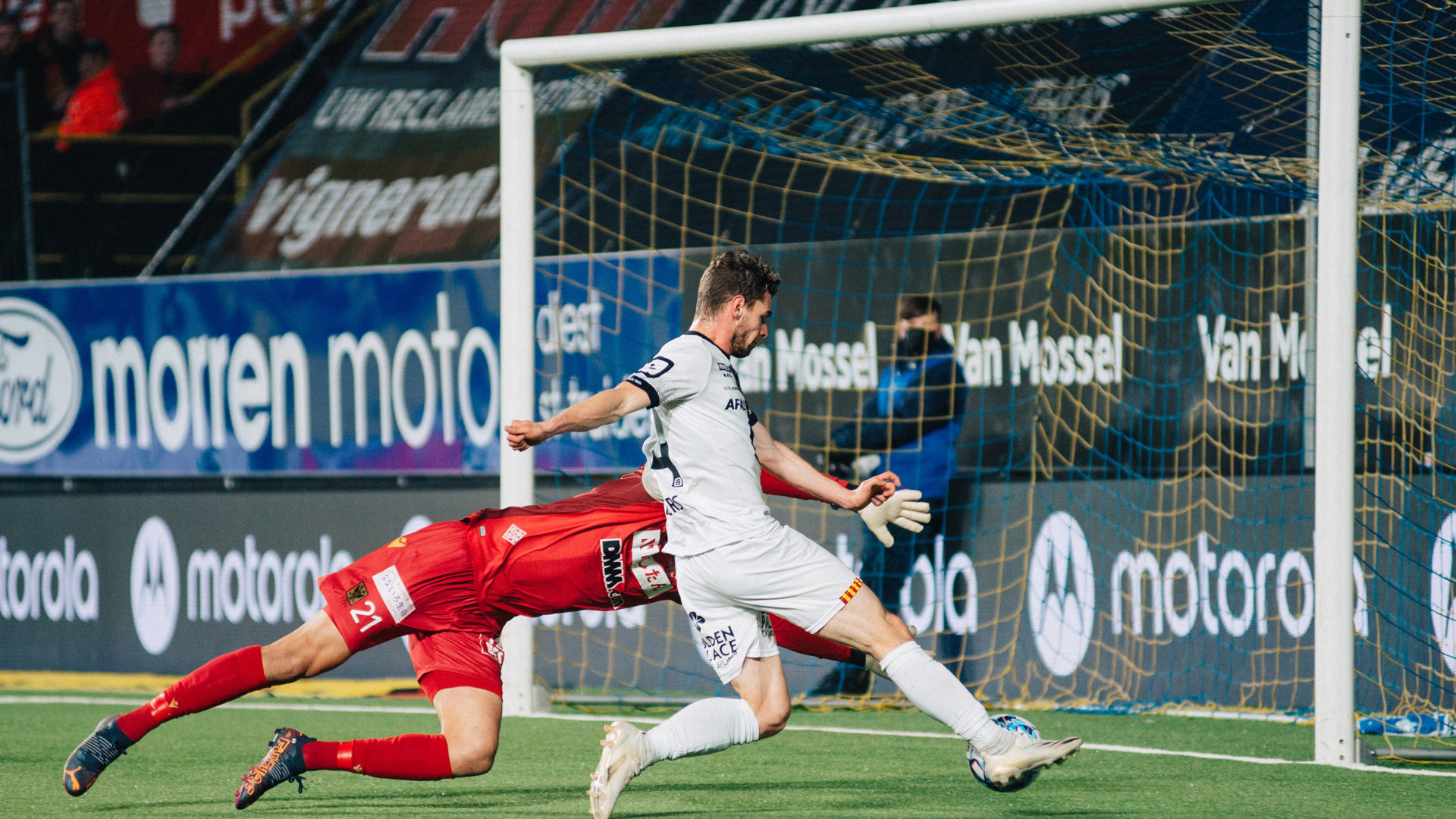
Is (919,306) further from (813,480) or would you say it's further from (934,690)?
(934,690)

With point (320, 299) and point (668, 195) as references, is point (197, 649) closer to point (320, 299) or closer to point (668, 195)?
point (320, 299)

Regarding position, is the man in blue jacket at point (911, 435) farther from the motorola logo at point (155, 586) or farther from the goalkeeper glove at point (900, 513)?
the motorola logo at point (155, 586)

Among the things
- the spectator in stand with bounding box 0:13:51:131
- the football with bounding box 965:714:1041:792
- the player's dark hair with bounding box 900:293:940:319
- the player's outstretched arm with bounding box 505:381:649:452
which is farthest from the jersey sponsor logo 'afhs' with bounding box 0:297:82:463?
the football with bounding box 965:714:1041:792

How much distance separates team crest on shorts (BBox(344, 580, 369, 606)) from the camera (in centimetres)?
442

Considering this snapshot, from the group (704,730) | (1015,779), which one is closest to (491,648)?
(704,730)

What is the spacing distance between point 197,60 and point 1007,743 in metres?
9.46

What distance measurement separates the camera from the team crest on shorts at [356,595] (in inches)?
174

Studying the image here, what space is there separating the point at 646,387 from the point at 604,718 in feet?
9.88

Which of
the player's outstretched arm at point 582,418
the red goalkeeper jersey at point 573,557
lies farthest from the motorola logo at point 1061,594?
the player's outstretched arm at point 582,418

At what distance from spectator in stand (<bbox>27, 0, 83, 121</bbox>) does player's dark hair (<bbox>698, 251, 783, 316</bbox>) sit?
8595mm

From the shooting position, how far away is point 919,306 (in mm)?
6797

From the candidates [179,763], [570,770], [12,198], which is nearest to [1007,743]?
[570,770]

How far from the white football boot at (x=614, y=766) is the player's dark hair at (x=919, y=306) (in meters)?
3.36

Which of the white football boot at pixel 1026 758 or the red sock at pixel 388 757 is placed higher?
the white football boot at pixel 1026 758
